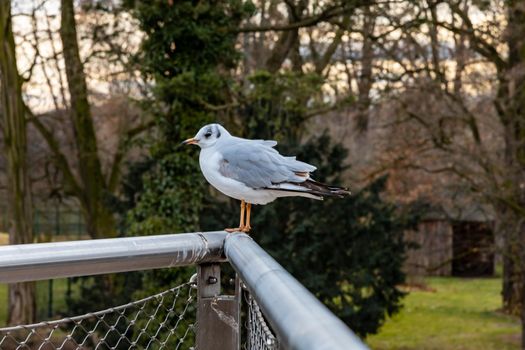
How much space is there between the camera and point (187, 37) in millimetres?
9789

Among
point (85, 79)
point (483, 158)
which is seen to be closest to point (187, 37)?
point (85, 79)

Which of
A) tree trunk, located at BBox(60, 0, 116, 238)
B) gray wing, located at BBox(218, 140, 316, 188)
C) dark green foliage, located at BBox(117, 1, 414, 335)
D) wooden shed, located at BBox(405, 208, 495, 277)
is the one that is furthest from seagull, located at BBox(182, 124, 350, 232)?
wooden shed, located at BBox(405, 208, 495, 277)

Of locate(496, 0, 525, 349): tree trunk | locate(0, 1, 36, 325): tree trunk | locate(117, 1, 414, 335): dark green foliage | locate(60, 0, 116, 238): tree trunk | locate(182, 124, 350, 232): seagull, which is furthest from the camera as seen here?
locate(60, 0, 116, 238): tree trunk

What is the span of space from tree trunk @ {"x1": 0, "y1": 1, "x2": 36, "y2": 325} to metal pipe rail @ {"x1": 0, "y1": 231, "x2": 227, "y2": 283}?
12.1m

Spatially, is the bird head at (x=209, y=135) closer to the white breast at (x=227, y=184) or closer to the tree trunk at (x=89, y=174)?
the white breast at (x=227, y=184)

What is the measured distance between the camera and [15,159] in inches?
544

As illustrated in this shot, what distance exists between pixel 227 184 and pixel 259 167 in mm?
127

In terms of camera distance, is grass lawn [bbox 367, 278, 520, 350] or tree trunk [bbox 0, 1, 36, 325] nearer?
grass lawn [bbox 367, 278, 520, 350]

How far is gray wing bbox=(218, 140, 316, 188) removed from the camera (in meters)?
2.62

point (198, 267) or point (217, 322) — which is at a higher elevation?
point (198, 267)

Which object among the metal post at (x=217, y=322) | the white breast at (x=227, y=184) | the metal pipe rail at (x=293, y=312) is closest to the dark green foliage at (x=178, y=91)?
the white breast at (x=227, y=184)

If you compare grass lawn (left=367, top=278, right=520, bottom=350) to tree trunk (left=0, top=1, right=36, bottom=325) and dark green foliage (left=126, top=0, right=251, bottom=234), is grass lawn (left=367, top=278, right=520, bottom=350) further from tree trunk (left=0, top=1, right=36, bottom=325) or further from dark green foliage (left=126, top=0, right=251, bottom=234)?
tree trunk (left=0, top=1, right=36, bottom=325)

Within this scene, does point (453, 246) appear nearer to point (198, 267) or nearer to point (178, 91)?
point (178, 91)

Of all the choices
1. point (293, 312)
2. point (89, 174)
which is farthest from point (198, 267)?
point (89, 174)
